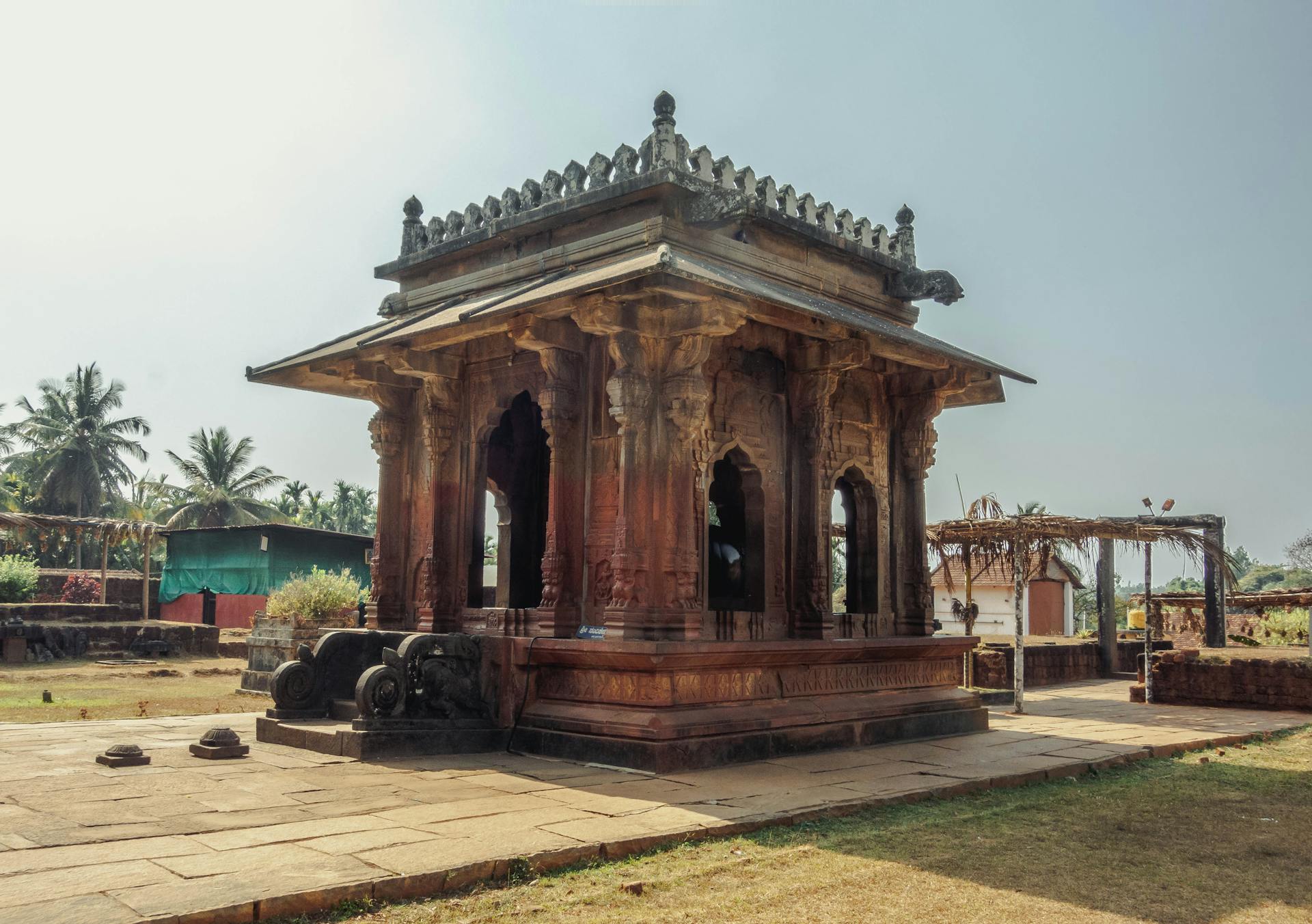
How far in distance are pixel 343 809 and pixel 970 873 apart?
3455 millimetres

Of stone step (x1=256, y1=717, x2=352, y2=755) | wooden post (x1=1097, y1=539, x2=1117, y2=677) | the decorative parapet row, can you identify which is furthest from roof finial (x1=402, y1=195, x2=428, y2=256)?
wooden post (x1=1097, y1=539, x2=1117, y2=677)

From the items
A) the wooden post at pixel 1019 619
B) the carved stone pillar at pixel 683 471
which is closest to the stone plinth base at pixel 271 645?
the carved stone pillar at pixel 683 471

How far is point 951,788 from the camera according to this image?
7.57 metres

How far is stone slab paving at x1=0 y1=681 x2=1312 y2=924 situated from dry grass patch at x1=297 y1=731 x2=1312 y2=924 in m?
0.25

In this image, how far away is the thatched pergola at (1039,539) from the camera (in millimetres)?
16078

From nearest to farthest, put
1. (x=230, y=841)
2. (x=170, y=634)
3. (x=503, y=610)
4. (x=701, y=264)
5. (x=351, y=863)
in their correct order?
(x=351, y=863) < (x=230, y=841) < (x=701, y=264) < (x=503, y=610) < (x=170, y=634)

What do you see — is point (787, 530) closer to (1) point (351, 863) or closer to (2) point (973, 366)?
(2) point (973, 366)

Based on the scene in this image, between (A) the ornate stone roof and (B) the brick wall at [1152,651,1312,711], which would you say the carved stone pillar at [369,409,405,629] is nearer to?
(A) the ornate stone roof

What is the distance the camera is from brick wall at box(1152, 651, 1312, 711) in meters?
15.3

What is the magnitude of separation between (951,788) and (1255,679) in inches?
415

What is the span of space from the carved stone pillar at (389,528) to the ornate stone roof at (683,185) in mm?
1896

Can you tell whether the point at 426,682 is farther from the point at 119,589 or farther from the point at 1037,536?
the point at 119,589

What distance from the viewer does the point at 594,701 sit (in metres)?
8.73

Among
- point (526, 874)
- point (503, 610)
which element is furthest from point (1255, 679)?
point (526, 874)
